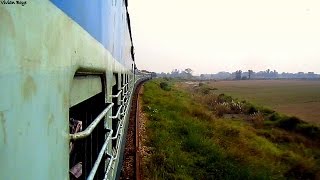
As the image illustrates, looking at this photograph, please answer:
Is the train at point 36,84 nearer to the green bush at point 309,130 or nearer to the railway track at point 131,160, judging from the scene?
the railway track at point 131,160

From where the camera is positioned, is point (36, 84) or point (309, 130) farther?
point (309, 130)

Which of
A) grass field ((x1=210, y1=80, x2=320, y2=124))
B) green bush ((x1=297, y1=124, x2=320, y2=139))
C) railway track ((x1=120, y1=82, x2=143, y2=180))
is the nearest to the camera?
railway track ((x1=120, y1=82, x2=143, y2=180))

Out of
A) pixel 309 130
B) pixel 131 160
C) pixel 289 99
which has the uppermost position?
pixel 131 160

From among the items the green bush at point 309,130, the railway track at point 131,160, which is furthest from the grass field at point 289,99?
the railway track at point 131,160

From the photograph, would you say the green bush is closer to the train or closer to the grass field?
the grass field

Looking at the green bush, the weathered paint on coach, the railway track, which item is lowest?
the green bush

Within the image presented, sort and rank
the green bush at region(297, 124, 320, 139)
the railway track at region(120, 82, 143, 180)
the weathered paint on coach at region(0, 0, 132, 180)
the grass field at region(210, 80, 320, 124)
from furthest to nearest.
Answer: the grass field at region(210, 80, 320, 124)
the green bush at region(297, 124, 320, 139)
the railway track at region(120, 82, 143, 180)
the weathered paint on coach at region(0, 0, 132, 180)

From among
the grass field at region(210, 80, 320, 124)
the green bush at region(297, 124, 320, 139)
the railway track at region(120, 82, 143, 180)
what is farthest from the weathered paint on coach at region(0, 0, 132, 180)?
the grass field at region(210, 80, 320, 124)

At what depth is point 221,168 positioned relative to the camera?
8.73 metres

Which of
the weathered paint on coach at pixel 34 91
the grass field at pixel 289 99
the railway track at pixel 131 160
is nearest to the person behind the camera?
the weathered paint on coach at pixel 34 91

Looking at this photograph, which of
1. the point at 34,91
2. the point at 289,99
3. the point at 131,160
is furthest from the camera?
the point at 289,99

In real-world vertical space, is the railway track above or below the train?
below

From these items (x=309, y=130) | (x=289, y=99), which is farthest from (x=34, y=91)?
(x=289, y=99)

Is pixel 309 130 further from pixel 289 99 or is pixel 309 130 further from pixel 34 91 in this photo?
pixel 289 99
